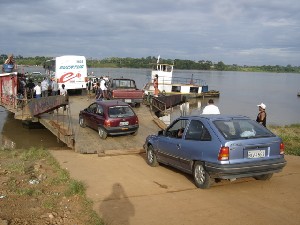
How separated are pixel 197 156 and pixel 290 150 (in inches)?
232

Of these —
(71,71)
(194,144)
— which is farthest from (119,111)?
(71,71)

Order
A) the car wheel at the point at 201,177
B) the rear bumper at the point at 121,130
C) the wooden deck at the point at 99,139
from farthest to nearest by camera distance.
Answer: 1. the rear bumper at the point at 121,130
2. the wooden deck at the point at 99,139
3. the car wheel at the point at 201,177

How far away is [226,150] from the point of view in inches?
277

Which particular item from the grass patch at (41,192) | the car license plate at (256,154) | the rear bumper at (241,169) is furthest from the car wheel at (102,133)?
the car license plate at (256,154)

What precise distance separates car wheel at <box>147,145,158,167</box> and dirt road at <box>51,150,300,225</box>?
0.23m

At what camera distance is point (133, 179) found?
8562mm

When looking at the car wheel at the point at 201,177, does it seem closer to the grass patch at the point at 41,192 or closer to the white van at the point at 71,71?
the grass patch at the point at 41,192

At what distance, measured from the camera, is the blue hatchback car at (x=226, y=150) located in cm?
707

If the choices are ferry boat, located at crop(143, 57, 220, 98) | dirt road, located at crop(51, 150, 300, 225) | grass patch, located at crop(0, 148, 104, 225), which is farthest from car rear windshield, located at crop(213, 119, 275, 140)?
ferry boat, located at crop(143, 57, 220, 98)

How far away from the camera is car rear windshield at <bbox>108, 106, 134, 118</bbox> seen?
1417 cm

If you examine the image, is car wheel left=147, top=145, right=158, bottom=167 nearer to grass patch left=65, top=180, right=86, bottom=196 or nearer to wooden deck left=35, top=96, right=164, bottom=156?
wooden deck left=35, top=96, right=164, bottom=156

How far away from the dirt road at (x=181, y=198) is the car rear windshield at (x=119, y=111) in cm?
451

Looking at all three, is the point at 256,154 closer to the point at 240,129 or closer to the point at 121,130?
the point at 240,129

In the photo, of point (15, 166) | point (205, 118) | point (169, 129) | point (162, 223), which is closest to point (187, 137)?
point (205, 118)
